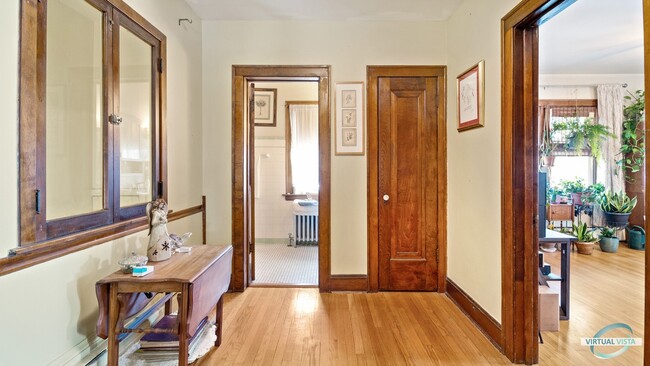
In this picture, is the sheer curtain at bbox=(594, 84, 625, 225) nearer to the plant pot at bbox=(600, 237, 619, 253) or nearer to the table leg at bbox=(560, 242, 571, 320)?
the plant pot at bbox=(600, 237, 619, 253)

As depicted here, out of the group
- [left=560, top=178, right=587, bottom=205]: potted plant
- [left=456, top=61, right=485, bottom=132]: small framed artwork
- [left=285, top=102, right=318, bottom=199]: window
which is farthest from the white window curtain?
[left=560, top=178, right=587, bottom=205]: potted plant

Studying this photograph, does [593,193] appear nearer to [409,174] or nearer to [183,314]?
[409,174]

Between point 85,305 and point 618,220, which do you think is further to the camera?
point 618,220

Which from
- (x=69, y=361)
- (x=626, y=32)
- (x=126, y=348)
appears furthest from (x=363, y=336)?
(x=626, y=32)

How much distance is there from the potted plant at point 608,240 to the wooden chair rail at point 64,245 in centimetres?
570

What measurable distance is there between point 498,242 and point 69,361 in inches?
98.9

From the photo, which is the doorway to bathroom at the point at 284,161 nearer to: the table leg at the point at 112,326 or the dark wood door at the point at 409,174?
the dark wood door at the point at 409,174

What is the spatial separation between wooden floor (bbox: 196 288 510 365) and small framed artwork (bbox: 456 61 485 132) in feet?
5.18

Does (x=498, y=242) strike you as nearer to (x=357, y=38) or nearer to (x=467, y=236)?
(x=467, y=236)

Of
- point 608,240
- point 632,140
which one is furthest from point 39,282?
point 632,140

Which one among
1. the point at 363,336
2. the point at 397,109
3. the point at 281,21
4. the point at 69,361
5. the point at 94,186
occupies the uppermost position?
the point at 281,21

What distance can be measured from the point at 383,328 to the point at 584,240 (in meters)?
3.79

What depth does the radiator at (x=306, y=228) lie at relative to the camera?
4832 millimetres

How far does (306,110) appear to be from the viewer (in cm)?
500
